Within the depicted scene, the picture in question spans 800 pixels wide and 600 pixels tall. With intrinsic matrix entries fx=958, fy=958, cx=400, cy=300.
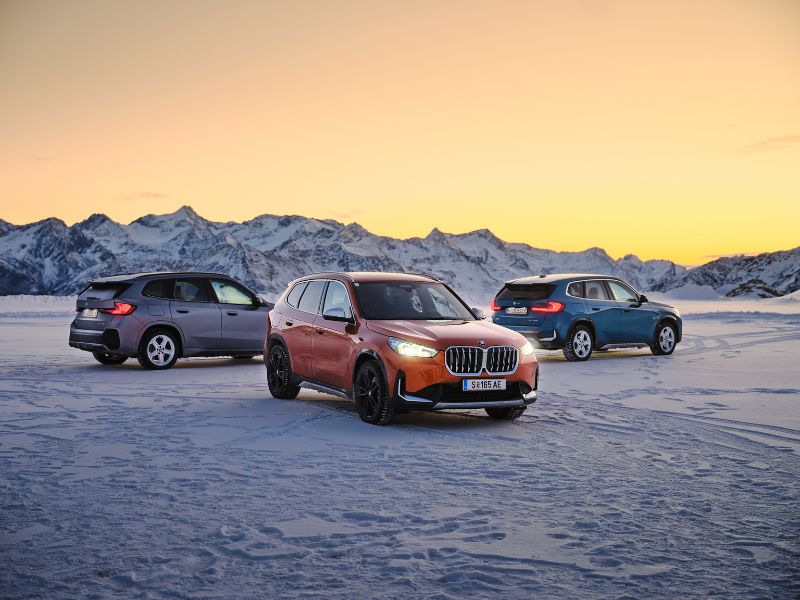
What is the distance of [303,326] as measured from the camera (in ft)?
40.0

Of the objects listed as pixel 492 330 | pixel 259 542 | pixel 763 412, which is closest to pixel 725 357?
pixel 763 412

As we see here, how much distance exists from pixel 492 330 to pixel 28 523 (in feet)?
19.4

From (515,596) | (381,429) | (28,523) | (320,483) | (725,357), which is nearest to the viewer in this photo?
(515,596)

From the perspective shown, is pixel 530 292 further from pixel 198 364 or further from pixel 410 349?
pixel 410 349

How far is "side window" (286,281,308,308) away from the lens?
12.7 metres

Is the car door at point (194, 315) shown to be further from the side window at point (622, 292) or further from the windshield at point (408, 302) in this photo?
the side window at point (622, 292)

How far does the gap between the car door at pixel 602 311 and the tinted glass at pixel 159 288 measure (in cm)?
797

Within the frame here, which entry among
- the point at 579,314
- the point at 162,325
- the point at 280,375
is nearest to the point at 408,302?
the point at 280,375

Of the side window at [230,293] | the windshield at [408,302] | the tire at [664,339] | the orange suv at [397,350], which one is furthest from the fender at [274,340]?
the tire at [664,339]

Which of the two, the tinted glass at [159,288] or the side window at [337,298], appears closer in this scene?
the side window at [337,298]

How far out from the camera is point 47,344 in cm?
2327

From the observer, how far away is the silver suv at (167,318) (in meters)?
16.4

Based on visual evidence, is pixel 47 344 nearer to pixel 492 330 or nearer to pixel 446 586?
pixel 492 330

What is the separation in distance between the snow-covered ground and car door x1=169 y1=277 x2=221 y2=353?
369cm
